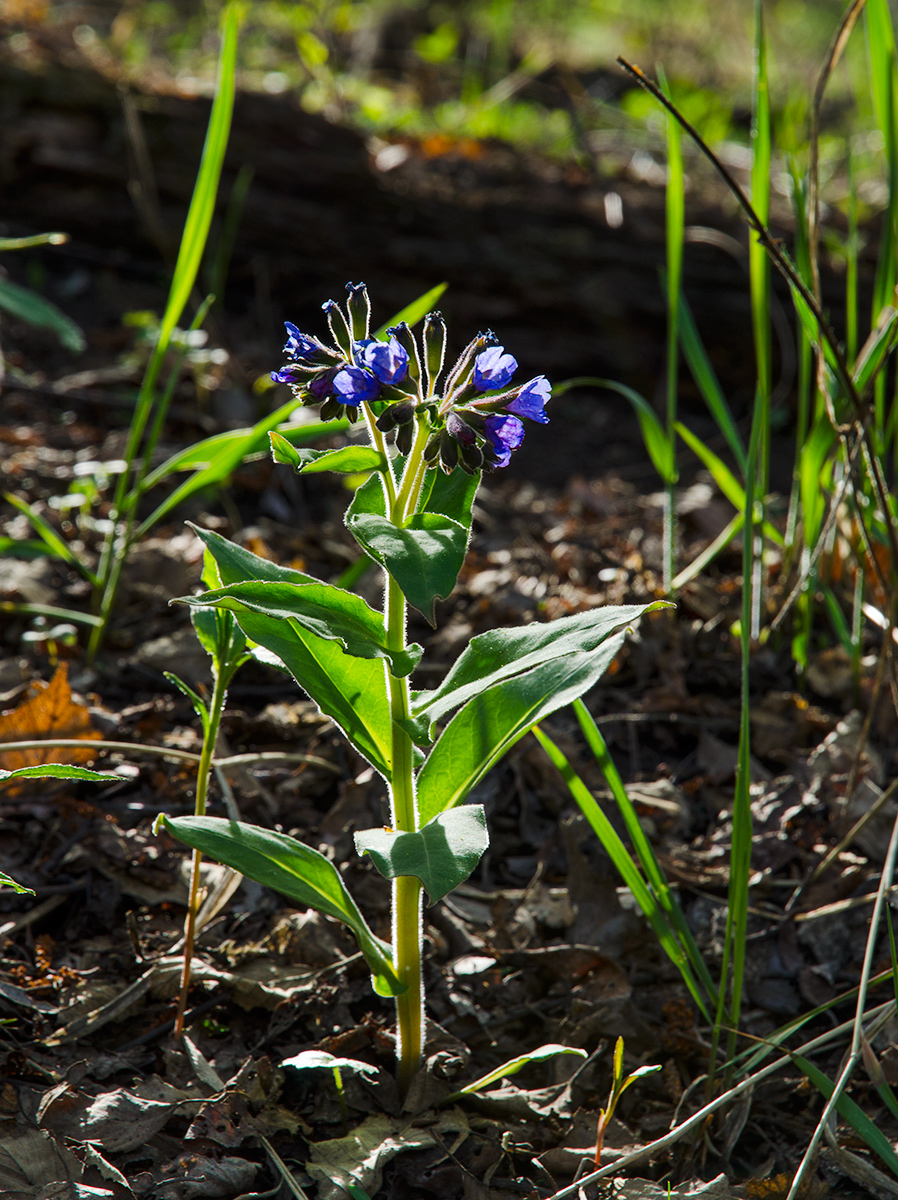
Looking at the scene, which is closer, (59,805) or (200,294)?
(59,805)

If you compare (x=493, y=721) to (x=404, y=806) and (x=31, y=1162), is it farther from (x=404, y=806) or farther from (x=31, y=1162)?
(x=31, y=1162)

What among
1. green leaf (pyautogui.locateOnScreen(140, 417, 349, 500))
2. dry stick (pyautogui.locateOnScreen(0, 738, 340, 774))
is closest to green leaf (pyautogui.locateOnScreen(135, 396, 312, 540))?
green leaf (pyautogui.locateOnScreen(140, 417, 349, 500))

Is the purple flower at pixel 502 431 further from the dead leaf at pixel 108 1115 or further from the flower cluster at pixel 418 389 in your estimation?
the dead leaf at pixel 108 1115

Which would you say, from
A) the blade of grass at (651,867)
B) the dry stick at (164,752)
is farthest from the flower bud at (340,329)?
the dry stick at (164,752)

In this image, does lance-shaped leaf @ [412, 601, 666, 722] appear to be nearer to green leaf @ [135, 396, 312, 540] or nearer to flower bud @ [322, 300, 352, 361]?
flower bud @ [322, 300, 352, 361]

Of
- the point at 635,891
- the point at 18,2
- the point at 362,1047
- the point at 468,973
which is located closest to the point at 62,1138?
the point at 362,1047

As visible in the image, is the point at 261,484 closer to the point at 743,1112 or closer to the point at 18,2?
the point at 743,1112
